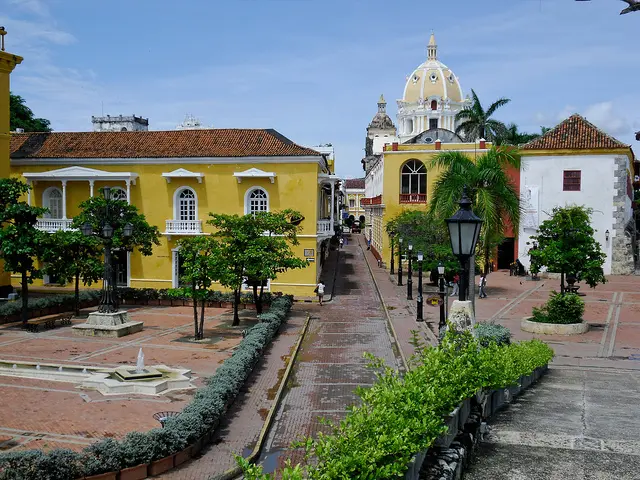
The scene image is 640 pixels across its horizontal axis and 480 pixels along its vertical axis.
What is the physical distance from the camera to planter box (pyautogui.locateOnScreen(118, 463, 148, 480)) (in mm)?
8961

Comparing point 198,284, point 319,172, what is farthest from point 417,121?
point 198,284

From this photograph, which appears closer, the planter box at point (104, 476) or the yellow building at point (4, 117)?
the planter box at point (104, 476)

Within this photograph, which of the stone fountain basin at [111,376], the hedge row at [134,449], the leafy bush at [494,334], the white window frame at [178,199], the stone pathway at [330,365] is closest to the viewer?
the hedge row at [134,449]

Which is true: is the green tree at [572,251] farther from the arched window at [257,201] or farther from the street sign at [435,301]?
the arched window at [257,201]

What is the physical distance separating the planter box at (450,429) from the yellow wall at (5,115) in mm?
23823

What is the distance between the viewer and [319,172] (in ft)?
100

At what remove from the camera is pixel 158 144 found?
3059cm

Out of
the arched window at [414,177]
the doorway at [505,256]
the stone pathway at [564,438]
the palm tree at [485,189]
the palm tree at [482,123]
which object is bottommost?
the stone pathway at [564,438]

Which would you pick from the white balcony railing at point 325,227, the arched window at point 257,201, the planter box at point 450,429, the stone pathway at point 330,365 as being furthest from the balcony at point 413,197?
the planter box at point 450,429

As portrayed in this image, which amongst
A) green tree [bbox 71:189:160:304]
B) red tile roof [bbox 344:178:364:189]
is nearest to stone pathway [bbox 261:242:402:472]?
green tree [bbox 71:189:160:304]

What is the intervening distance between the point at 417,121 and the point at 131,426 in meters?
62.3

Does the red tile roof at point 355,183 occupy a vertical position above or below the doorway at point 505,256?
above

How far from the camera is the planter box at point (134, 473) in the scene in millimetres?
8961

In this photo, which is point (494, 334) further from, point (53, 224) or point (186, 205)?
point (53, 224)
